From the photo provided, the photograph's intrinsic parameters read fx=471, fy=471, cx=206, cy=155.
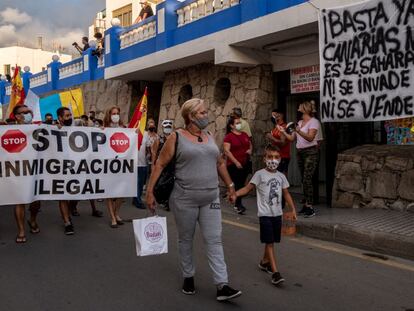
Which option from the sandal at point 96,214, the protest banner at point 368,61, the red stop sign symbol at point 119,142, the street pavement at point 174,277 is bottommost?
the street pavement at point 174,277

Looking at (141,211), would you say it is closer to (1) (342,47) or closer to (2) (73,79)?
(1) (342,47)

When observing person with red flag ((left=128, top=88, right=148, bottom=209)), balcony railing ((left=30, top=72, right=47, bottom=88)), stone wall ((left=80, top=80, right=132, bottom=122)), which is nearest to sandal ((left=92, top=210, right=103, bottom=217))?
person with red flag ((left=128, top=88, right=148, bottom=209))

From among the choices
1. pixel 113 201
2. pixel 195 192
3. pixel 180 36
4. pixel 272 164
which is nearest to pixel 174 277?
pixel 195 192

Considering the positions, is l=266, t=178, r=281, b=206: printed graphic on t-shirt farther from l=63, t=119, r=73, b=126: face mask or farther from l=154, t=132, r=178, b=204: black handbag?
l=63, t=119, r=73, b=126: face mask

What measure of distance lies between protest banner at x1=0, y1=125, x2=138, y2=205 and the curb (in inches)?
107

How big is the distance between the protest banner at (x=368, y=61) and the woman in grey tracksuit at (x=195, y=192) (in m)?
2.96

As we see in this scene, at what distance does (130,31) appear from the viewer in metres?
13.7

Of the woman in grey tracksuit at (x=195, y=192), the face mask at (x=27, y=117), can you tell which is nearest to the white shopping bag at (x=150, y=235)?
the woman in grey tracksuit at (x=195, y=192)

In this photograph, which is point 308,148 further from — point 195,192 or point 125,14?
point 125,14

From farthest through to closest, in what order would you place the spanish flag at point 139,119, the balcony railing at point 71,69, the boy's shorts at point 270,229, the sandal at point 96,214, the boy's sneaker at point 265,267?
the balcony railing at point 71,69 < the spanish flag at point 139,119 < the sandal at point 96,214 < the boy's sneaker at point 265,267 < the boy's shorts at point 270,229

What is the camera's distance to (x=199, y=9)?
1074cm

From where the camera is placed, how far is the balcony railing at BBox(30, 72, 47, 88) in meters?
19.4

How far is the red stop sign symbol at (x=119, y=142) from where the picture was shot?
279 inches

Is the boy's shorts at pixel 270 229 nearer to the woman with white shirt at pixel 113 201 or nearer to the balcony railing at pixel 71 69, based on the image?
the woman with white shirt at pixel 113 201
